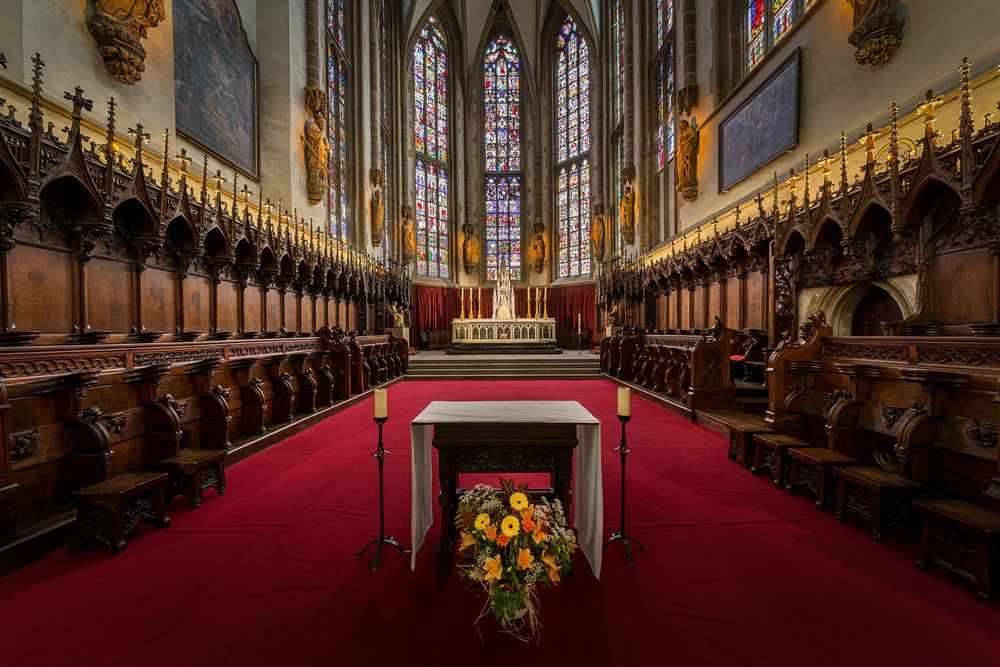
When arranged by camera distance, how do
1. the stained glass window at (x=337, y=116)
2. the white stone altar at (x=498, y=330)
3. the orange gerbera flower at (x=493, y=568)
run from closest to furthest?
1. the orange gerbera flower at (x=493, y=568)
2. the stained glass window at (x=337, y=116)
3. the white stone altar at (x=498, y=330)

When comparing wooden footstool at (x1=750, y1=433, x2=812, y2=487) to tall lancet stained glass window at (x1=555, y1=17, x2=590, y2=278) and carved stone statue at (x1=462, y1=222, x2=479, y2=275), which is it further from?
carved stone statue at (x1=462, y1=222, x2=479, y2=275)

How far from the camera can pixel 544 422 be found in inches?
101

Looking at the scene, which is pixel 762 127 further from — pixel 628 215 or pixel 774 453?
pixel 774 453

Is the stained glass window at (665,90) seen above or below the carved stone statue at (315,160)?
above

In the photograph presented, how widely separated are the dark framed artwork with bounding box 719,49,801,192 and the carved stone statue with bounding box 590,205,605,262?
33.0ft

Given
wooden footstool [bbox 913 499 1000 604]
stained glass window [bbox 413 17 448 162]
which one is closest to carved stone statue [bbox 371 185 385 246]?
stained glass window [bbox 413 17 448 162]

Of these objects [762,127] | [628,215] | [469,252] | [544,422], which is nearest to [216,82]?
[544,422]

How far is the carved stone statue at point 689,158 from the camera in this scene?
42.8 feet

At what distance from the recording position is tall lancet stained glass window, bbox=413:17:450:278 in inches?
949

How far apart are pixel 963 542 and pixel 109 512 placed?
531 centimetres

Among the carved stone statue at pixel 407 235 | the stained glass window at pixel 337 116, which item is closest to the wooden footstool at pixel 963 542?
the stained glass window at pixel 337 116

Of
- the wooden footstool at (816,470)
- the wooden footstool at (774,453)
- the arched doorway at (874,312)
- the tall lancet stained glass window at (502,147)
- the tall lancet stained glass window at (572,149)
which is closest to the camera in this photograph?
the wooden footstool at (816,470)

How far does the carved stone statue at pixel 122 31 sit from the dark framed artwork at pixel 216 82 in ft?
5.42

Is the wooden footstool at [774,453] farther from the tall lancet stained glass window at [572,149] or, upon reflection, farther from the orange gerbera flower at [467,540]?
the tall lancet stained glass window at [572,149]
